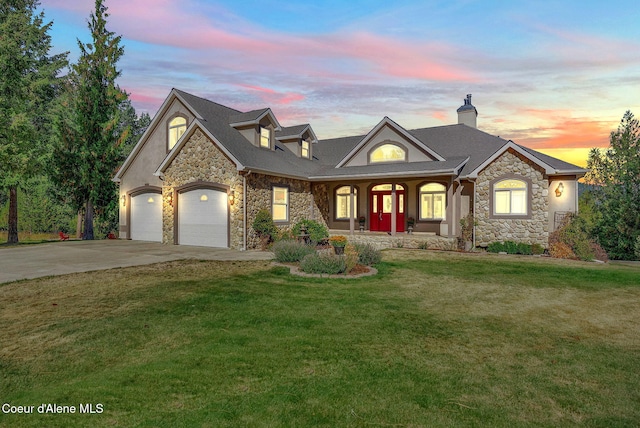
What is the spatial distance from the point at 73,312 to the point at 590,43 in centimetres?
1991

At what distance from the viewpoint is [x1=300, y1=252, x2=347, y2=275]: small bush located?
10164mm

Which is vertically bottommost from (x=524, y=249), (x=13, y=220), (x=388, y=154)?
(x=524, y=249)

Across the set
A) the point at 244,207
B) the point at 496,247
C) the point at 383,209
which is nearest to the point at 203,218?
the point at 244,207

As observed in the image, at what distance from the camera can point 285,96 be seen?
2317cm

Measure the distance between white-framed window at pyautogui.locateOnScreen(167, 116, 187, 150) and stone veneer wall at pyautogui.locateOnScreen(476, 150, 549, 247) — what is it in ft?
51.4

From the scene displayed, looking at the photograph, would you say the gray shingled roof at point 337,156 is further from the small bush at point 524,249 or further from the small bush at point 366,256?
the small bush at point 366,256

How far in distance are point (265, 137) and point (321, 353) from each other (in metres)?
17.1

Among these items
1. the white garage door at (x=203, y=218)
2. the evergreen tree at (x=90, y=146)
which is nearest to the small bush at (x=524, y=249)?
the white garage door at (x=203, y=218)

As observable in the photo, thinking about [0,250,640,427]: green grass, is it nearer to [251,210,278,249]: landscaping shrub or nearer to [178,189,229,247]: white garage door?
[251,210,278,249]: landscaping shrub

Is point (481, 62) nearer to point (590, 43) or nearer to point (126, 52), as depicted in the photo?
point (590, 43)

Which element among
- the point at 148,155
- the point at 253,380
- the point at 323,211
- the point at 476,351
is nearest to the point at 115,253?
the point at 148,155

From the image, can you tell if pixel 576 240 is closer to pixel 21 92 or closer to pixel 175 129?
pixel 175 129

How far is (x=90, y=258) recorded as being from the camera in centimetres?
1346

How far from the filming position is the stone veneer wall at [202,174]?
1638cm
